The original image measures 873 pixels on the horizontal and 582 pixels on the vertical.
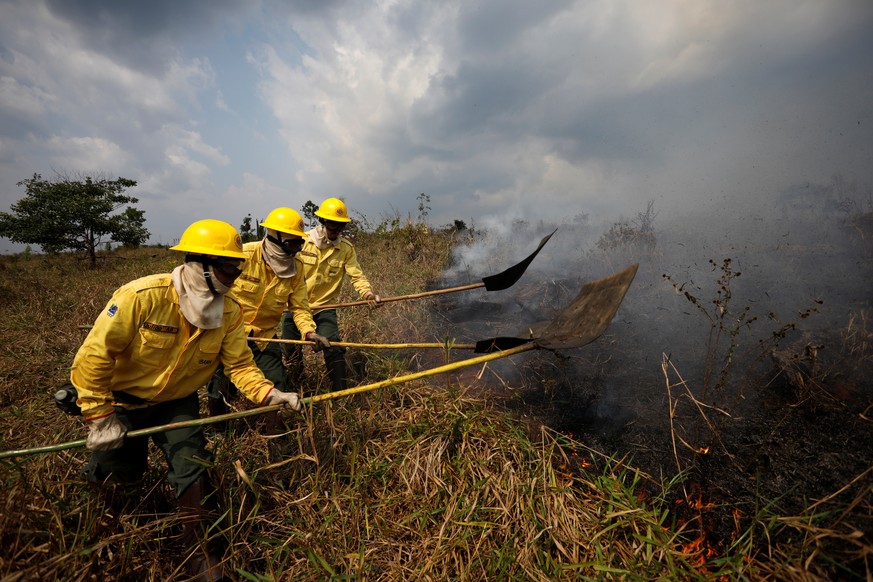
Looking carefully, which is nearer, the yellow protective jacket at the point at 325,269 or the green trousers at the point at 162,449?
the green trousers at the point at 162,449

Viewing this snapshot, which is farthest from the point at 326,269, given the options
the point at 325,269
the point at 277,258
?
the point at 277,258

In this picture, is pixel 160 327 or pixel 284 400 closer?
pixel 160 327

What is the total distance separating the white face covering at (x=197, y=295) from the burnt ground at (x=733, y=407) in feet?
9.39

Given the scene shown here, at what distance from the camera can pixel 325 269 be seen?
16.6ft

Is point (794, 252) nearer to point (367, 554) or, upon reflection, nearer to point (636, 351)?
point (636, 351)

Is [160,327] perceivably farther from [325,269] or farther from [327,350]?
[325,269]

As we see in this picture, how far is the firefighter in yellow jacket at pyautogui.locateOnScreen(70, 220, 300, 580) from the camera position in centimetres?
207

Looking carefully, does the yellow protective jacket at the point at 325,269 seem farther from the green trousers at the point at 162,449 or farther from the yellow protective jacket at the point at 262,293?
the green trousers at the point at 162,449

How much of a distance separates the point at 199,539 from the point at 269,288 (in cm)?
229

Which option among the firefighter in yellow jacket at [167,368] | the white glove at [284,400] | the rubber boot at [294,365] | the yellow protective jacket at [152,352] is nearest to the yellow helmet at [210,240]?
the firefighter in yellow jacket at [167,368]

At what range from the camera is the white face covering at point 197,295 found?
7.73 feet

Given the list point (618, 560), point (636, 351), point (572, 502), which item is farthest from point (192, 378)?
point (636, 351)

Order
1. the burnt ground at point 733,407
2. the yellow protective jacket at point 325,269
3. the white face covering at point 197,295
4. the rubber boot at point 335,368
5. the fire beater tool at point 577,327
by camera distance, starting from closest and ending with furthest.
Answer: the white face covering at point 197,295, the burnt ground at point 733,407, the fire beater tool at point 577,327, the rubber boot at point 335,368, the yellow protective jacket at point 325,269

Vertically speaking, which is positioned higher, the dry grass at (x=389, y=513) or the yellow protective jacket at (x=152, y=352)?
the yellow protective jacket at (x=152, y=352)
